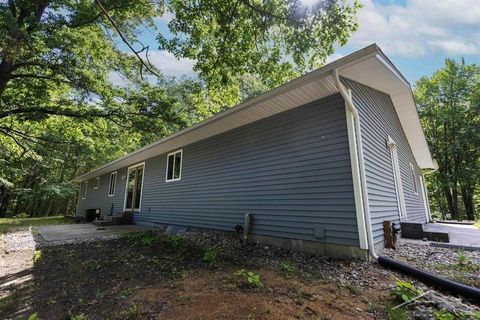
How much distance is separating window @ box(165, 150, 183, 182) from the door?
2392 mm

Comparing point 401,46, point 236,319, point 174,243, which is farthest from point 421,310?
point 401,46

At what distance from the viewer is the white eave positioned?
4094mm

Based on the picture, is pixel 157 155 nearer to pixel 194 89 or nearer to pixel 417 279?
pixel 194 89

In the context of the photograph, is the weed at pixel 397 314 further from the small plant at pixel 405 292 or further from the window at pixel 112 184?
the window at pixel 112 184

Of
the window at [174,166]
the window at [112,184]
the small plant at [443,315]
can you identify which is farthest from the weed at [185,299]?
the window at [112,184]

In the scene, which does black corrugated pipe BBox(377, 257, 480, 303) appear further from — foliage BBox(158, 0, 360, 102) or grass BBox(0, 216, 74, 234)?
grass BBox(0, 216, 74, 234)

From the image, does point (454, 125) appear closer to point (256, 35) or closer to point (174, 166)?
point (256, 35)

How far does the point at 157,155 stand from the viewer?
32.7 feet

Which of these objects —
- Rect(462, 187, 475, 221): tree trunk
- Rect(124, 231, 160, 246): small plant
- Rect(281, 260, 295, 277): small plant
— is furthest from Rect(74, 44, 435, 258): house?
Rect(462, 187, 475, 221): tree trunk

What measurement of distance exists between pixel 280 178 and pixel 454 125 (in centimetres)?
1872

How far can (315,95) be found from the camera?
4.75 m

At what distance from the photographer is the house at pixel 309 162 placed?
13.9 feet

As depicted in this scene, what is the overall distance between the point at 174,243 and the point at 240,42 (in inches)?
194

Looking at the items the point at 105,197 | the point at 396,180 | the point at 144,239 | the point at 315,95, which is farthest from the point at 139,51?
the point at 105,197
